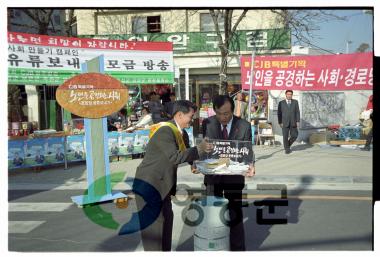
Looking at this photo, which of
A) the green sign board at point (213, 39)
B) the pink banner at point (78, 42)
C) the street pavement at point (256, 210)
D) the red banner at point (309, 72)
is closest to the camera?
the street pavement at point (256, 210)

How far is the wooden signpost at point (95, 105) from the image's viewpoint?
5.03 m

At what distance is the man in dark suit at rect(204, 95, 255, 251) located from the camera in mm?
3621

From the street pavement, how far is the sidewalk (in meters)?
0.02

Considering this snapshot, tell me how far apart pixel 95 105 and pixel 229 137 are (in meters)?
2.23

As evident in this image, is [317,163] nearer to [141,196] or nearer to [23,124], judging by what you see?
[141,196]

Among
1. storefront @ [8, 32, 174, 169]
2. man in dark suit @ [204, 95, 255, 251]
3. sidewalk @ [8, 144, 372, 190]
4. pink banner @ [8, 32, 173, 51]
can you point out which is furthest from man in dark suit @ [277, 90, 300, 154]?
man in dark suit @ [204, 95, 255, 251]

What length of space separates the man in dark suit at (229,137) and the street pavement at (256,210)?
1.53 ft

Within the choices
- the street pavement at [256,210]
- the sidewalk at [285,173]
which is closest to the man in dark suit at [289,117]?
the sidewalk at [285,173]

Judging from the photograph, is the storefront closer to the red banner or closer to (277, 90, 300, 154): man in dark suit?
the red banner

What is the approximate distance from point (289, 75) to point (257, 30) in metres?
2.82

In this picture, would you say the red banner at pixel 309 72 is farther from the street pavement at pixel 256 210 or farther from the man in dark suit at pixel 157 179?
the man in dark suit at pixel 157 179

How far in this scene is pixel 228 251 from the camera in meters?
3.32

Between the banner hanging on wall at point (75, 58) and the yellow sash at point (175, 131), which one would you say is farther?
the banner hanging on wall at point (75, 58)
